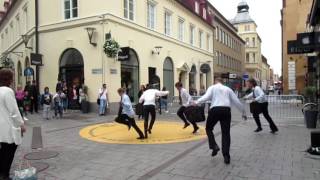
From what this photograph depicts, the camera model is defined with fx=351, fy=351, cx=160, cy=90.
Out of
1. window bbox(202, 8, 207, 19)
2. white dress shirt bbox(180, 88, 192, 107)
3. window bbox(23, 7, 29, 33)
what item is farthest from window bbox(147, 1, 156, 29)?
window bbox(202, 8, 207, 19)

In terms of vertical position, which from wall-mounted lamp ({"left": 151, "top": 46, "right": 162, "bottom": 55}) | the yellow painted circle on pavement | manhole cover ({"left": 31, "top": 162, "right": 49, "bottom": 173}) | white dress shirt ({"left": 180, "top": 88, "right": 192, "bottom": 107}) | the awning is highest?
wall-mounted lamp ({"left": 151, "top": 46, "right": 162, "bottom": 55})

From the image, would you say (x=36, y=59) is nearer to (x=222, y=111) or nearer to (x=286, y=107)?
(x=286, y=107)

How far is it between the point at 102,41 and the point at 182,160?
1202cm

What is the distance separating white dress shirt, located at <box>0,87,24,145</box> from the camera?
17.8ft

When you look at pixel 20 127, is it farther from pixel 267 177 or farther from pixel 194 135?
pixel 194 135

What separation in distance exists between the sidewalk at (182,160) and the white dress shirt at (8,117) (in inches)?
40.9

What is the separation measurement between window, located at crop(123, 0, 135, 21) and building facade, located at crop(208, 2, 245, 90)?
1856 centimetres

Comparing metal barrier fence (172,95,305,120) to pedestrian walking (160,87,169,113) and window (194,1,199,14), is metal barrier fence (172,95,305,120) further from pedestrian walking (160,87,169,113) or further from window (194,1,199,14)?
window (194,1,199,14)

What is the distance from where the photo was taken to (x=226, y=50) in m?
48.4

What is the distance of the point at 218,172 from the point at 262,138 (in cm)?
424

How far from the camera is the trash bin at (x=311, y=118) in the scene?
1163cm

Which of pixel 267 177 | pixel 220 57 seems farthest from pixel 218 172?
pixel 220 57

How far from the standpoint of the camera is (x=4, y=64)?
27781 mm

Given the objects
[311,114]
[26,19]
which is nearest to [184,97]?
[311,114]
